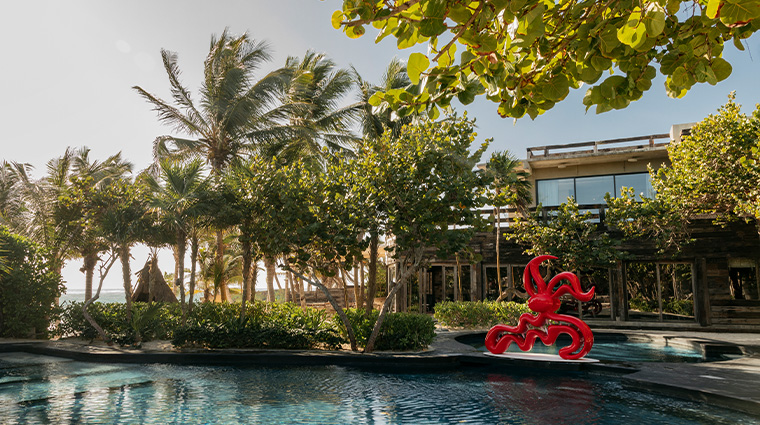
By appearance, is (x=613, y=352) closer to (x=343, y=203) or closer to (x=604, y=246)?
(x=604, y=246)

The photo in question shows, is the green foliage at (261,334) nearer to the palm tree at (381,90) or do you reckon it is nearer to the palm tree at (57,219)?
the palm tree at (57,219)

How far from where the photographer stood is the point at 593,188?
813 inches

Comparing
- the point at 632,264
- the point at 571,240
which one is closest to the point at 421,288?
the point at 571,240

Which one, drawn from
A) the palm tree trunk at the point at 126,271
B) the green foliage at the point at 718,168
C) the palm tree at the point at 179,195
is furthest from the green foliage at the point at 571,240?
the palm tree trunk at the point at 126,271

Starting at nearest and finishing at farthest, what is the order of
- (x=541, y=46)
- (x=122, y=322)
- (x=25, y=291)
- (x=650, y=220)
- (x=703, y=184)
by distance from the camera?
(x=541, y=46)
(x=122, y=322)
(x=25, y=291)
(x=703, y=184)
(x=650, y=220)

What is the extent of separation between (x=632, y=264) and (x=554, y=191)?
4.88 metres

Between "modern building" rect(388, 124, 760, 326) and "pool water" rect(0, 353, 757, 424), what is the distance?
5.93 m

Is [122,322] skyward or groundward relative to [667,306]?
skyward

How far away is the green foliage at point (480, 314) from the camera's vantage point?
15.4 metres

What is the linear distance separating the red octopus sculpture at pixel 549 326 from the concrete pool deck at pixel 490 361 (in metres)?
0.47

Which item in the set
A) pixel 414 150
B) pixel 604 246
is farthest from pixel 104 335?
pixel 604 246

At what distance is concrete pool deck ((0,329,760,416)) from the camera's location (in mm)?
6781

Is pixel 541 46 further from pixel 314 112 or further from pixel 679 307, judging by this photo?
pixel 679 307

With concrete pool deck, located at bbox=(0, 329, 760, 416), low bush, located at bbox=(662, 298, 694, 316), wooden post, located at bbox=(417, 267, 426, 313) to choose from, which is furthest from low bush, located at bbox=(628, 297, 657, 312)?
wooden post, located at bbox=(417, 267, 426, 313)
